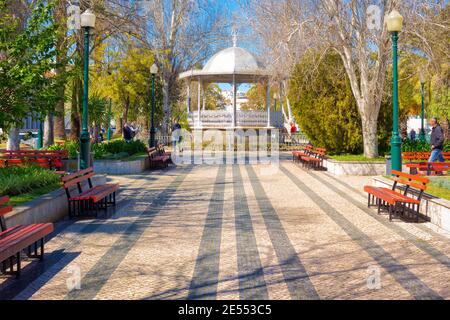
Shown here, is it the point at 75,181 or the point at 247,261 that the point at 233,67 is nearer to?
the point at 75,181

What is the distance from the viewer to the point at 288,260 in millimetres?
Answer: 6906

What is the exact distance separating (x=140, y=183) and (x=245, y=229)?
762 centimetres

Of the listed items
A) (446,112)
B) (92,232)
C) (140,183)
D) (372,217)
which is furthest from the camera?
(446,112)

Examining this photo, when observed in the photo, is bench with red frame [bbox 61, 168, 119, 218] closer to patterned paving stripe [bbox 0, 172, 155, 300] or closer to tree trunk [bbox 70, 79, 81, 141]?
patterned paving stripe [bbox 0, 172, 155, 300]

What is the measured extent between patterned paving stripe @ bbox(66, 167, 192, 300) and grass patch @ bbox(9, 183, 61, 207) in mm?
1897

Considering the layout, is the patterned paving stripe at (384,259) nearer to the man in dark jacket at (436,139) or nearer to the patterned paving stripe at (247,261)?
the patterned paving stripe at (247,261)

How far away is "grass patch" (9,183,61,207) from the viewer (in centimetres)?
907

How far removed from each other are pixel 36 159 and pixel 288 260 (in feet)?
37.0

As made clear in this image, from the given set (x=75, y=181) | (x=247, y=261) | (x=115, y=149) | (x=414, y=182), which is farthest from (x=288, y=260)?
(x=115, y=149)

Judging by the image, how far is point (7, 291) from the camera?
5594mm

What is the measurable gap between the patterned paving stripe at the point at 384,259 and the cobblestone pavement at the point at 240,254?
0.01m

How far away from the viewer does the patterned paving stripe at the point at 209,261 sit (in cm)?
558
